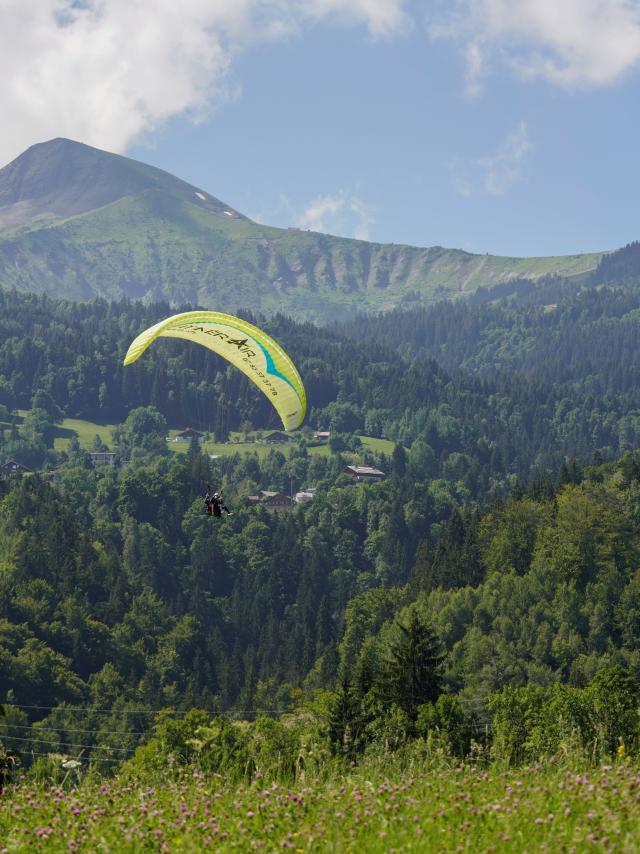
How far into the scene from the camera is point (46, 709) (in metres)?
133

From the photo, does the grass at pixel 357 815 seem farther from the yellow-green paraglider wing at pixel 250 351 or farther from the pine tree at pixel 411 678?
the pine tree at pixel 411 678

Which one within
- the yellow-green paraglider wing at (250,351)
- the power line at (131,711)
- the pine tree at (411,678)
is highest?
the yellow-green paraglider wing at (250,351)

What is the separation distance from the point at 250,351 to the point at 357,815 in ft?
106

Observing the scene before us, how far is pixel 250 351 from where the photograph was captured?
47.3m

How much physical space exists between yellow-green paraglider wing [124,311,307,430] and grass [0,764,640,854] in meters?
29.6

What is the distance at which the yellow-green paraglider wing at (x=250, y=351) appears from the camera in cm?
4697

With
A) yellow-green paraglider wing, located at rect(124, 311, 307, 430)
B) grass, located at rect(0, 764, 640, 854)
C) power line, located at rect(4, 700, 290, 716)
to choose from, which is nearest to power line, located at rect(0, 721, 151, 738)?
power line, located at rect(4, 700, 290, 716)

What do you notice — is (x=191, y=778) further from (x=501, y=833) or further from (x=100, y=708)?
(x=100, y=708)

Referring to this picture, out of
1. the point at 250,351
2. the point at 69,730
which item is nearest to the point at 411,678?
the point at 250,351

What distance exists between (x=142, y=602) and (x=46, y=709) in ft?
147

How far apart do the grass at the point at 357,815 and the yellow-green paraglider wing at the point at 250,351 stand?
29589 mm

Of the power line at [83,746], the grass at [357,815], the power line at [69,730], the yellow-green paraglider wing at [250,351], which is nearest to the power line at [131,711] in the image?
the power line at [69,730]

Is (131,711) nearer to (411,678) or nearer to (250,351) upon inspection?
(411,678)

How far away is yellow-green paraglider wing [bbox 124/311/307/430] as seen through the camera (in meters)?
47.0
